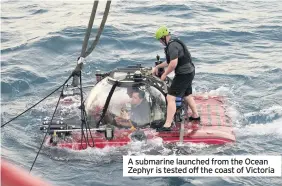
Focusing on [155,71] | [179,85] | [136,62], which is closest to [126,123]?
[179,85]

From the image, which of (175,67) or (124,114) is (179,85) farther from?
(124,114)

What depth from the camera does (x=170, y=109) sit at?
26.9 ft

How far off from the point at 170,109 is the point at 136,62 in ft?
20.2

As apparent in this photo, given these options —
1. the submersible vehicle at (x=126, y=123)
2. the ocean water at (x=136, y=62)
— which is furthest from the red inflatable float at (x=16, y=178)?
the submersible vehicle at (x=126, y=123)

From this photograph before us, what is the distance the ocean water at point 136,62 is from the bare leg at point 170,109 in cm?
46

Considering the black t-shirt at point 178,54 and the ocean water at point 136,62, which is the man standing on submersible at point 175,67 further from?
the ocean water at point 136,62

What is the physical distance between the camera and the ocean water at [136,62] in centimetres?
780

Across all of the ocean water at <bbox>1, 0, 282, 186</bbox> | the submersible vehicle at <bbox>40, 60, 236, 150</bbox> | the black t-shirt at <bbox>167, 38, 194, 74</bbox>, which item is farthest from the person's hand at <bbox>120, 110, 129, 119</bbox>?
the black t-shirt at <bbox>167, 38, 194, 74</bbox>

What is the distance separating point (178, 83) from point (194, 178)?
185cm

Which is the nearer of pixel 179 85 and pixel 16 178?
pixel 16 178

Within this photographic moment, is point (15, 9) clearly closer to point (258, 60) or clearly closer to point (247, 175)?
point (258, 60)

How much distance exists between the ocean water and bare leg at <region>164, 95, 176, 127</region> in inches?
18.2

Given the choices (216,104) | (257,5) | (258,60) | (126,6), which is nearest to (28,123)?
(216,104)

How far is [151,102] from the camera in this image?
837 centimetres
